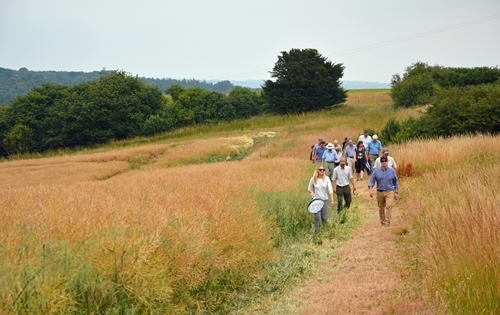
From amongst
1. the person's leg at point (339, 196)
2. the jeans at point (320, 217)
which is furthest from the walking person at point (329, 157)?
the jeans at point (320, 217)

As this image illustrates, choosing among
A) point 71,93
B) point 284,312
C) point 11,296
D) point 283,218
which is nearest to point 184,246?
point 284,312

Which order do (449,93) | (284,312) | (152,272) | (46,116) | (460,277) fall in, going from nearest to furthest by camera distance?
(460,277) < (152,272) < (284,312) < (449,93) < (46,116)

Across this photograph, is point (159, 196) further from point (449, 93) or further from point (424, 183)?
point (449, 93)

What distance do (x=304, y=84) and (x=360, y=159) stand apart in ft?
130

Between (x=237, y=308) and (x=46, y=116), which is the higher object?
(x=46, y=116)

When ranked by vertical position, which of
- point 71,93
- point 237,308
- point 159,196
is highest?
point 71,93

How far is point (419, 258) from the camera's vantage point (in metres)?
7.76

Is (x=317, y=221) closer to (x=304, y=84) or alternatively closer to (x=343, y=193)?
(x=343, y=193)

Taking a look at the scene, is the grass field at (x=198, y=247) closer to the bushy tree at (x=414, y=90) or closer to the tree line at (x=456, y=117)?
the tree line at (x=456, y=117)

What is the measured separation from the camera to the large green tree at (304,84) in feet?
189

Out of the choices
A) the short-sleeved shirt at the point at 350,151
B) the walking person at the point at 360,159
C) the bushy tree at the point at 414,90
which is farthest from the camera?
the bushy tree at the point at 414,90

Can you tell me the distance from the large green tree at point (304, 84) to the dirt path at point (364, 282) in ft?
157

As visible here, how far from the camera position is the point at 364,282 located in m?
7.72

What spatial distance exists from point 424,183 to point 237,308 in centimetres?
807
